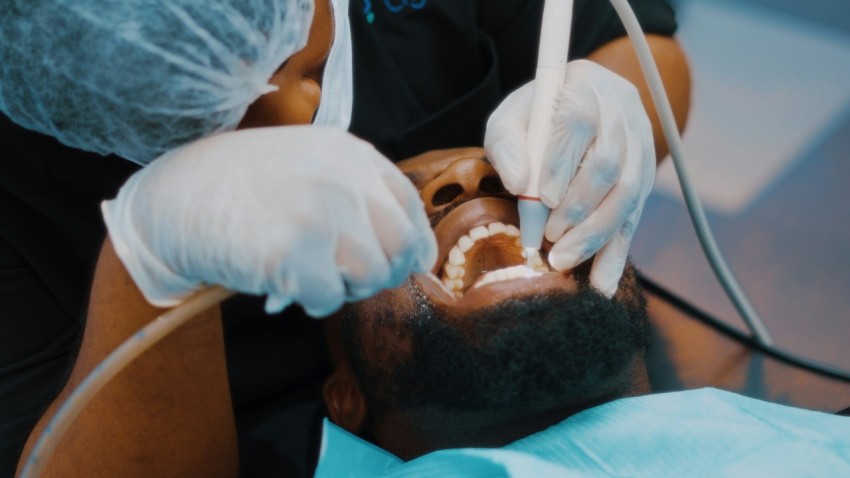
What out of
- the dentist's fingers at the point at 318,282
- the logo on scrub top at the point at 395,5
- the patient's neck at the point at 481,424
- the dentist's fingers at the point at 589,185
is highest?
the logo on scrub top at the point at 395,5

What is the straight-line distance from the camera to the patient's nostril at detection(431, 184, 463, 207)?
3.30ft

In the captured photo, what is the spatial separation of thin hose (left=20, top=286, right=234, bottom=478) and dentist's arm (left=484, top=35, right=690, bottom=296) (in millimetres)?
433

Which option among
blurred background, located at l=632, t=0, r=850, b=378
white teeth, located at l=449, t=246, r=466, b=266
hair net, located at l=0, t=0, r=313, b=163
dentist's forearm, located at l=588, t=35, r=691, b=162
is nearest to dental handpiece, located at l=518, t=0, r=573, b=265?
white teeth, located at l=449, t=246, r=466, b=266

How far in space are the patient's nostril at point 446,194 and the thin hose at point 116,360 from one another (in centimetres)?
43

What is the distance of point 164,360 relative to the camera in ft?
2.73

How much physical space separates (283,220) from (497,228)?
0.45m

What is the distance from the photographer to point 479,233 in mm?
967

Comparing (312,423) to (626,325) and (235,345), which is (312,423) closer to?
(235,345)

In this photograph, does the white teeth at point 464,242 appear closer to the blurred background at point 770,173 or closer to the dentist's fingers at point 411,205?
the dentist's fingers at point 411,205

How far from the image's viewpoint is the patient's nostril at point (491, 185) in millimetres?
1008

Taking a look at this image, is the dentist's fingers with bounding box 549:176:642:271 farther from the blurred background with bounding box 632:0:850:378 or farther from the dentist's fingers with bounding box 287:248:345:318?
the blurred background with bounding box 632:0:850:378

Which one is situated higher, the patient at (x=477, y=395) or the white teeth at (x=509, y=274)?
the white teeth at (x=509, y=274)

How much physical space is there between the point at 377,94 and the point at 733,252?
3.45 feet

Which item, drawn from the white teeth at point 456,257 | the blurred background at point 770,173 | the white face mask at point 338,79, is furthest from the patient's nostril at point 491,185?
the blurred background at point 770,173
